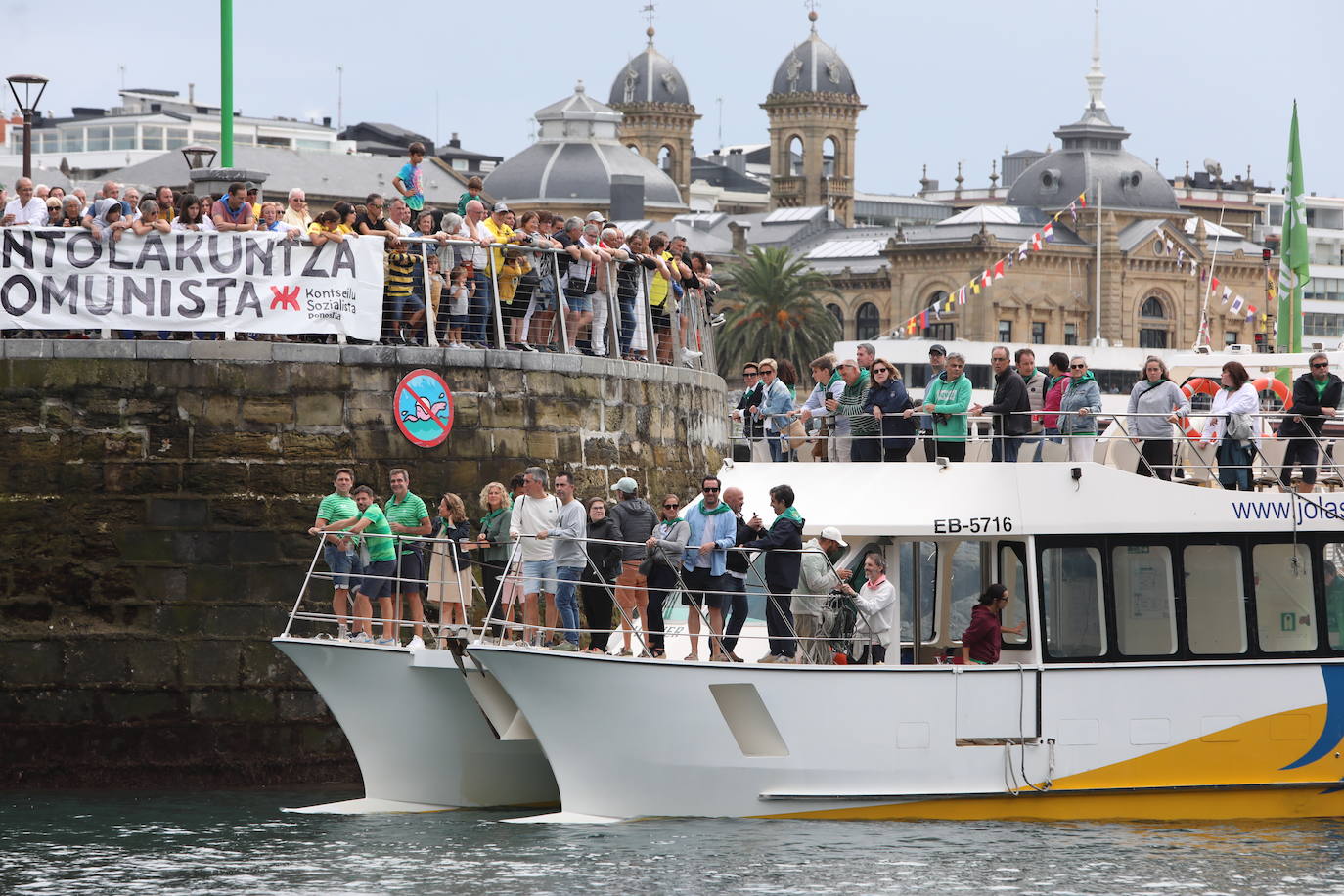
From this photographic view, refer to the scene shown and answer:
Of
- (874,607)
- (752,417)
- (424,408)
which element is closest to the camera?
(874,607)

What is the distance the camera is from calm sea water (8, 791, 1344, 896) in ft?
51.8

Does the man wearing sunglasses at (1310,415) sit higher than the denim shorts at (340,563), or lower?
higher

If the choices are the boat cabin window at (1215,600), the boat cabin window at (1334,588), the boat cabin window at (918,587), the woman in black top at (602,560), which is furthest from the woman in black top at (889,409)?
the boat cabin window at (1334,588)

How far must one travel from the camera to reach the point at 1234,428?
62.8ft

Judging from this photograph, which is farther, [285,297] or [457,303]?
[457,303]

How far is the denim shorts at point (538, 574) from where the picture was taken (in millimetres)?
18156

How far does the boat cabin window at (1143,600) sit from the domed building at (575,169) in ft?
390

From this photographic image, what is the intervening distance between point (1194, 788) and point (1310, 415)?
3196 mm

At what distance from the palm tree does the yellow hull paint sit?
7829 cm

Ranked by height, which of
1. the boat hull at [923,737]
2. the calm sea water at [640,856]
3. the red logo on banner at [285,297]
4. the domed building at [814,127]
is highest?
the domed building at [814,127]

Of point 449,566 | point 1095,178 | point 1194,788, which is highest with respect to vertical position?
point 1095,178

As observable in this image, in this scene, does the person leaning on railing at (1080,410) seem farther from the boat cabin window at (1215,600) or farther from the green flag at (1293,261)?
the green flag at (1293,261)

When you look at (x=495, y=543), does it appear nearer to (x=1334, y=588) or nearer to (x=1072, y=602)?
(x=1072, y=602)

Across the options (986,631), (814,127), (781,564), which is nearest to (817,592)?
(781,564)
